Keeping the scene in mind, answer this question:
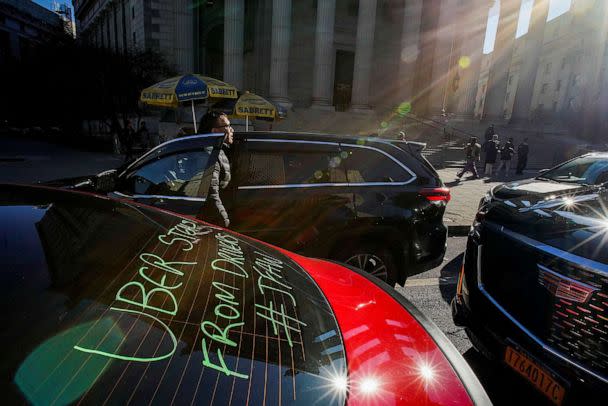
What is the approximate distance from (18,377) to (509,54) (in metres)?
34.3

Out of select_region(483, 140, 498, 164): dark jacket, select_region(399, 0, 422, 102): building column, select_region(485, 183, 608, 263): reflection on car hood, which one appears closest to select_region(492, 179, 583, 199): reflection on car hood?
select_region(485, 183, 608, 263): reflection on car hood

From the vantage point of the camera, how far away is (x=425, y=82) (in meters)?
30.0

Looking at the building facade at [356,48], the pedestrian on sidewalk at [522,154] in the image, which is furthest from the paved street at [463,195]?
the building facade at [356,48]

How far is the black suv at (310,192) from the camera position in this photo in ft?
11.0

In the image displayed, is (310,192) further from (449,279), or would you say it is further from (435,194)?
(449,279)

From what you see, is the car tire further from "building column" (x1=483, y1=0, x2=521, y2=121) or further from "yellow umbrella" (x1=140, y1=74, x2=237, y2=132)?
"building column" (x1=483, y1=0, x2=521, y2=121)

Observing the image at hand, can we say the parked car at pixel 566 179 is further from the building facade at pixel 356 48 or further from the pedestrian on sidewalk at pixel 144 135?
the building facade at pixel 356 48

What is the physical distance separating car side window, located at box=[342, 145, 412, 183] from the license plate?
1958 mm

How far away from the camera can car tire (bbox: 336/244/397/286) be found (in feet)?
11.6

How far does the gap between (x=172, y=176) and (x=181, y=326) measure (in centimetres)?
267

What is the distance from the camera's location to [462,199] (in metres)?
9.73

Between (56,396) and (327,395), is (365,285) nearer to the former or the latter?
(327,395)

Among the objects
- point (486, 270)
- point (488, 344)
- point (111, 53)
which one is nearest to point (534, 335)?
point (488, 344)

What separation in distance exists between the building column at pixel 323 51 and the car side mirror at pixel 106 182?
21033mm
